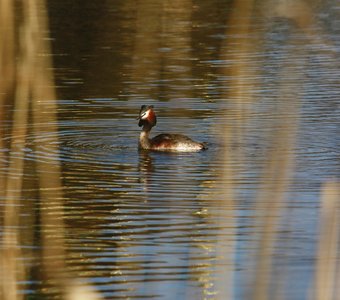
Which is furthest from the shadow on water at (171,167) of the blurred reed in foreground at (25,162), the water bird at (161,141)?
the water bird at (161,141)

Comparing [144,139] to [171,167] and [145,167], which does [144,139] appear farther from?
[171,167]

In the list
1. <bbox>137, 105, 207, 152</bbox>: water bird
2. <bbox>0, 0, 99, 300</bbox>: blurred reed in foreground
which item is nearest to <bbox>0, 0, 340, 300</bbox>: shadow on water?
<bbox>0, 0, 99, 300</bbox>: blurred reed in foreground

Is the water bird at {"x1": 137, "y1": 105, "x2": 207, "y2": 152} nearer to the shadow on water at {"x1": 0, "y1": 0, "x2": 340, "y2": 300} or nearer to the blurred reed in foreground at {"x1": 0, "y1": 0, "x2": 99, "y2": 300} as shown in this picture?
the shadow on water at {"x1": 0, "y1": 0, "x2": 340, "y2": 300}

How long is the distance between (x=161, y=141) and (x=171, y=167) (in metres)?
1.04

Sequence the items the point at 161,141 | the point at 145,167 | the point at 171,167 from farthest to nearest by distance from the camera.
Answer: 1. the point at 161,141
2. the point at 145,167
3. the point at 171,167

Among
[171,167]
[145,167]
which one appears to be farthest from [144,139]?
[171,167]

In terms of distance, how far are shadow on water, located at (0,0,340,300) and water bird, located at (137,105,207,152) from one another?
0.13 meters

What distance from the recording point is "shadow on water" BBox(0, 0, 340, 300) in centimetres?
665

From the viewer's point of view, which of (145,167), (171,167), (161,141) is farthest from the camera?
(161,141)

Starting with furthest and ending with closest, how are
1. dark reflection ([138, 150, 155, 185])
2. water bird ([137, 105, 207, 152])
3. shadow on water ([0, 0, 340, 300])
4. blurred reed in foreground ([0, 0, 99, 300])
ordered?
water bird ([137, 105, 207, 152])
dark reflection ([138, 150, 155, 185])
shadow on water ([0, 0, 340, 300])
blurred reed in foreground ([0, 0, 99, 300])

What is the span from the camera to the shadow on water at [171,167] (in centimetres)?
665

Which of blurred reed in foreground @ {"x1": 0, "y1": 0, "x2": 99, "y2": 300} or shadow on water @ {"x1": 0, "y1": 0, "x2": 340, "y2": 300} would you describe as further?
shadow on water @ {"x1": 0, "y1": 0, "x2": 340, "y2": 300}

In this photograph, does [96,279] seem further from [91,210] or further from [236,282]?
[91,210]

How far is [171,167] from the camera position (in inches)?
521
